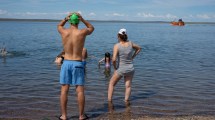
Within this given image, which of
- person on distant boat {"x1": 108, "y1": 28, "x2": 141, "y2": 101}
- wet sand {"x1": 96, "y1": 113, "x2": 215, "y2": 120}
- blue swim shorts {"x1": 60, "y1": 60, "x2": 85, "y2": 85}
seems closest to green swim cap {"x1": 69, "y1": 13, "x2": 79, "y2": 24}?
blue swim shorts {"x1": 60, "y1": 60, "x2": 85, "y2": 85}

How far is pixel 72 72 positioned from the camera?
22.7 ft

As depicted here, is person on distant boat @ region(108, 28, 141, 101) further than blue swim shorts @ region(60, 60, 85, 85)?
Yes

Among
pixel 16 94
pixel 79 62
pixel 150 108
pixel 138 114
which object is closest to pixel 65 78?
pixel 79 62

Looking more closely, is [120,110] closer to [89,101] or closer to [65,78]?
[89,101]

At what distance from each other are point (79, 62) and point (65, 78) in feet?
1.51

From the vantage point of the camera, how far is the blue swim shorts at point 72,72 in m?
6.87

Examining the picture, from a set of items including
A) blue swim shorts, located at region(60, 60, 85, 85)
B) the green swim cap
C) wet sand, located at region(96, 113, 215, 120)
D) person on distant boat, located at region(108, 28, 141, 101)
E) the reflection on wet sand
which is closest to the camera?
the green swim cap

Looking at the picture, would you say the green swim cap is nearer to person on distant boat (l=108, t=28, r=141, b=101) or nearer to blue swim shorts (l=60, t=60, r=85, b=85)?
blue swim shorts (l=60, t=60, r=85, b=85)

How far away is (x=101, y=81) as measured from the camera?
1332 centimetres

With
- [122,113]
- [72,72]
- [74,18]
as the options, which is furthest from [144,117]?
[74,18]

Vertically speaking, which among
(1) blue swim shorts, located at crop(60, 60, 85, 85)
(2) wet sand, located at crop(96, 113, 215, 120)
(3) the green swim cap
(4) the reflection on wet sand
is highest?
(3) the green swim cap

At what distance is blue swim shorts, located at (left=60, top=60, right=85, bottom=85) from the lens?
6.87 m

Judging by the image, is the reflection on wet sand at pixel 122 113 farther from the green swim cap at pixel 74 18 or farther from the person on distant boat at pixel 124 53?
the green swim cap at pixel 74 18

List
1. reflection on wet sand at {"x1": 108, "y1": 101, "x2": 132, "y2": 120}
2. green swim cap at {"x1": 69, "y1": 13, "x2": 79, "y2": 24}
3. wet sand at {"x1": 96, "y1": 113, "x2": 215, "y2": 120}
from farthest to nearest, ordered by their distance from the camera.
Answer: reflection on wet sand at {"x1": 108, "y1": 101, "x2": 132, "y2": 120}, wet sand at {"x1": 96, "y1": 113, "x2": 215, "y2": 120}, green swim cap at {"x1": 69, "y1": 13, "x2": 79, "y2": 24}
